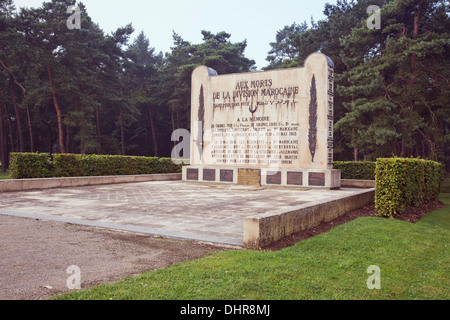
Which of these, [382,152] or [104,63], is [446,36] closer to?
[382,152]

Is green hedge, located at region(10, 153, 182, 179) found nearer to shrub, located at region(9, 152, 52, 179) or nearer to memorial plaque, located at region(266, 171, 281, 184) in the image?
shrub, located at region(9, 152, 52, 179)

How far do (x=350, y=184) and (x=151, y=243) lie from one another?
43.9ft

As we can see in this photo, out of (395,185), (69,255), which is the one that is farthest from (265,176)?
(69,255)

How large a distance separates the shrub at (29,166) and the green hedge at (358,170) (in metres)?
13.3

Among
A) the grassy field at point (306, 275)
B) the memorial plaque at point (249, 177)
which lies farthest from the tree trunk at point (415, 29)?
the grassy field at point (306, 275)

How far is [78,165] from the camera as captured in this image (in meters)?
14.9

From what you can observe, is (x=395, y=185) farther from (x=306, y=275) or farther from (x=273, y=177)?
(x=273, y=177)

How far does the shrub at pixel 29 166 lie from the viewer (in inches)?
502

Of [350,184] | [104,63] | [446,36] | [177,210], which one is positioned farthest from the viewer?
[104,63]
